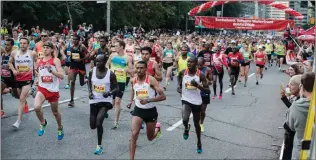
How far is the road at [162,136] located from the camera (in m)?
7.36

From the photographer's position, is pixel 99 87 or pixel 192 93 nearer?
pixel 99 87

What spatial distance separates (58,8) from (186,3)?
115 ft

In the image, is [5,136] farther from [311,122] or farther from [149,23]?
[149,23]

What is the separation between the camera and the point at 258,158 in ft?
24.2

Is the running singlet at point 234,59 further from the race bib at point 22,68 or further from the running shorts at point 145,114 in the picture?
the running shorts at point 145,114

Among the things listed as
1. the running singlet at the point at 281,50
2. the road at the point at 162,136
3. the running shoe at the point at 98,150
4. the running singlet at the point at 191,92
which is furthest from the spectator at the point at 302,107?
the running singlet at the point at 281,50

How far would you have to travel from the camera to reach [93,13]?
45594mm

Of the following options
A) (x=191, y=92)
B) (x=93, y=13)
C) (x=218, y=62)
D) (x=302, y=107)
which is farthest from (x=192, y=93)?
(x=93, y=13)

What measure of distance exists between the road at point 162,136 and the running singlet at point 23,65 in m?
0.95

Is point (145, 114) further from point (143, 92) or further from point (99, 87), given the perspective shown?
point (99, 87)

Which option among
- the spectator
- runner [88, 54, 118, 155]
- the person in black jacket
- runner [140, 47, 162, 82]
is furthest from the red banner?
the spectator

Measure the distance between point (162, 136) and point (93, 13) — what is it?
38.2 meters

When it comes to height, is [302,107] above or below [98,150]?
above

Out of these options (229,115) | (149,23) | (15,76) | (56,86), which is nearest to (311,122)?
(56,86)
